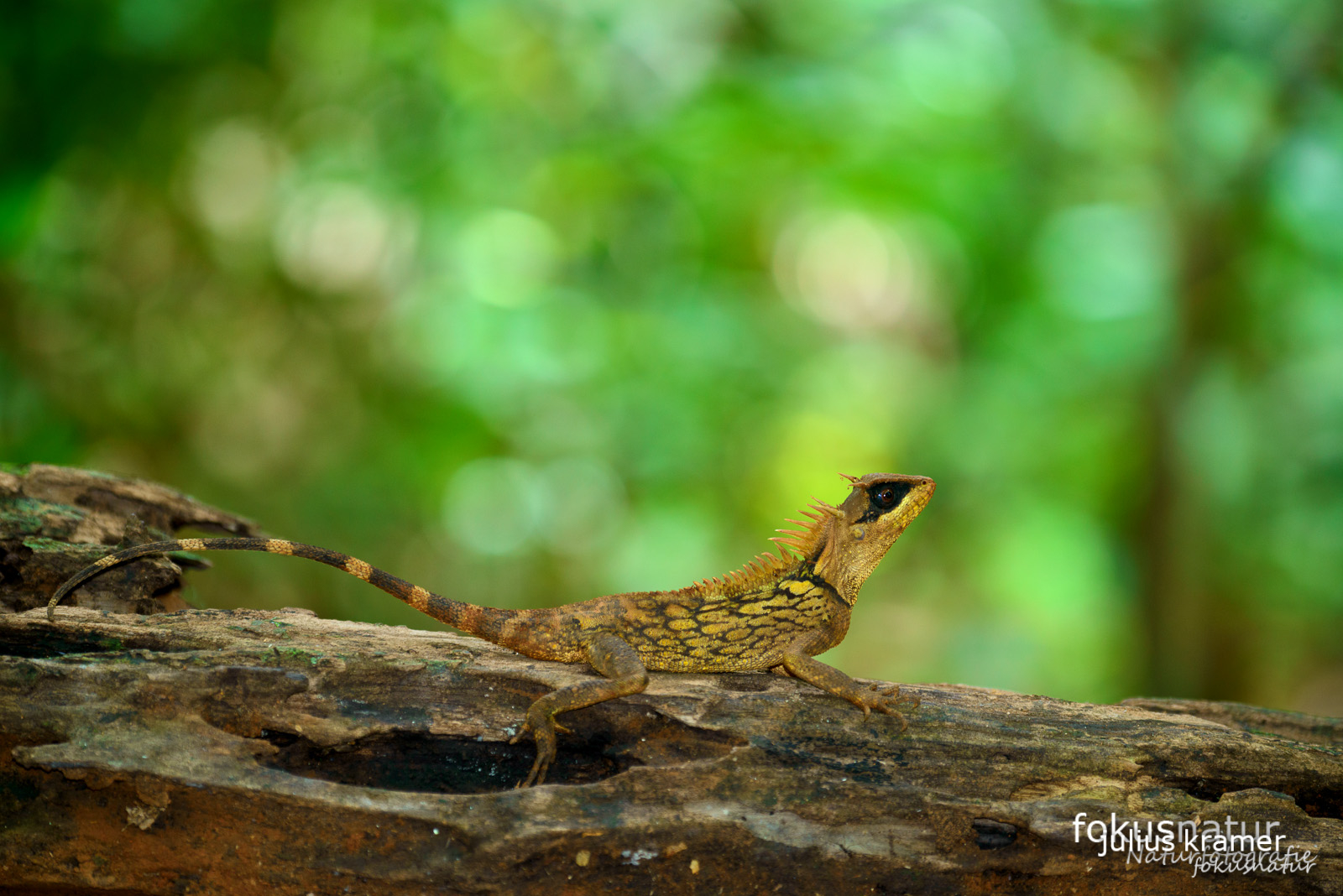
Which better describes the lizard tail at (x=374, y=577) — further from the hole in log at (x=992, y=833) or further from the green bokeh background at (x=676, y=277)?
the green bokeh background at (x=676, y=277)

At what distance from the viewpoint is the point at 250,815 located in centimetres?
366

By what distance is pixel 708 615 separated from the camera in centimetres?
483

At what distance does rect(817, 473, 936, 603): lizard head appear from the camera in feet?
16.8

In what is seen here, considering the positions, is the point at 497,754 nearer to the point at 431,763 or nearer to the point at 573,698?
the point at 431,763

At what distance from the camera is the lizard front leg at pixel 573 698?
13.4 feet

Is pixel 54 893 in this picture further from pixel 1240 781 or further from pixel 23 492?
pixel 1240 781

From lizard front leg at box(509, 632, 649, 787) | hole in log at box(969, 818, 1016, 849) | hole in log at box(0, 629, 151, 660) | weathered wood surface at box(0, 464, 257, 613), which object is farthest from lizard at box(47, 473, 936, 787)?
hole in log at box(969, 818, 1016, 849)

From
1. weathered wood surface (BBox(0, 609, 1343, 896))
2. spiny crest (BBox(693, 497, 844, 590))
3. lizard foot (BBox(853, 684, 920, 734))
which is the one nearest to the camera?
weathered wood surface (BBox(0, 609, 1343, 896))

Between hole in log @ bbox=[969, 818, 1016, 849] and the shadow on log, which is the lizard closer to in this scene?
the shadow on log

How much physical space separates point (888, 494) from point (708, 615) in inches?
49.5

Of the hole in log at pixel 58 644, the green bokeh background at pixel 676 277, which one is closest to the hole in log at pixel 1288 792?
the green bokeh background at pixel 676 277

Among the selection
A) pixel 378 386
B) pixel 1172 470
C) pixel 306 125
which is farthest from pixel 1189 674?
pixel 306 125

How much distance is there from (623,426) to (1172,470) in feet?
19.1

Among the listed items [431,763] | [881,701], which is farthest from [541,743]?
[881,701]
